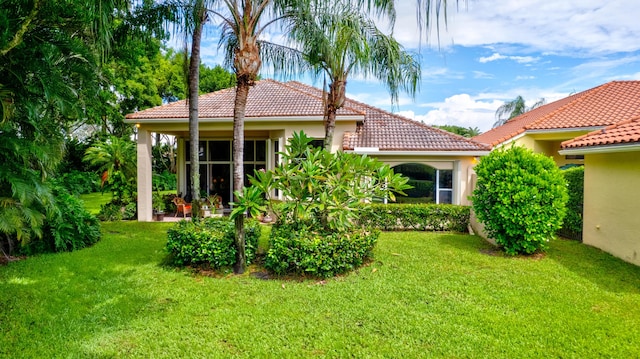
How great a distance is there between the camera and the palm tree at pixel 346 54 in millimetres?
8328

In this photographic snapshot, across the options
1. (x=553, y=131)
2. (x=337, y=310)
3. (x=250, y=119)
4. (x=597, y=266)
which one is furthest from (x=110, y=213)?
(x=553, y=131)

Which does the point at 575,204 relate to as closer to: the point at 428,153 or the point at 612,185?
the point at 612,185

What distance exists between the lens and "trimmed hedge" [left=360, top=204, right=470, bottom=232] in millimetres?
13320

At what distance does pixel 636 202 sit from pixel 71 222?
14.7 m

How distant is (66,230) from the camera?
404 inches

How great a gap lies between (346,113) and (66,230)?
1020 cm

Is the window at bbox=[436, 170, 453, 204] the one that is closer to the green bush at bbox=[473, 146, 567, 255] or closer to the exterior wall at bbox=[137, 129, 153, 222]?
the green bush at bbox=[473, 146, 567, 255]

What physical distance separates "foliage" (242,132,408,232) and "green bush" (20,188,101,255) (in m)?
6.17

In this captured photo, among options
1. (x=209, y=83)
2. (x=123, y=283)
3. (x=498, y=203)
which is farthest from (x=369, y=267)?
(x=209, y=83)

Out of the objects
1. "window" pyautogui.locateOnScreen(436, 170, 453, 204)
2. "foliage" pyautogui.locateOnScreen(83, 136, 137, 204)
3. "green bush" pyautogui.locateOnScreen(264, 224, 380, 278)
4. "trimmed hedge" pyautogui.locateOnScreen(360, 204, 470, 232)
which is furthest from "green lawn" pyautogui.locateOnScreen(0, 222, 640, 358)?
"foliage" pyautogui.locateOnScreen(83, 136, 137, 204)

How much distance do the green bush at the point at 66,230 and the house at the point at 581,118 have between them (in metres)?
16.5

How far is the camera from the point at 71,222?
1047cm

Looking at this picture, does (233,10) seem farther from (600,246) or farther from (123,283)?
(600,246)

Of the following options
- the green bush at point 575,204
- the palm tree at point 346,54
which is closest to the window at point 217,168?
the palm tree at point 346,54
